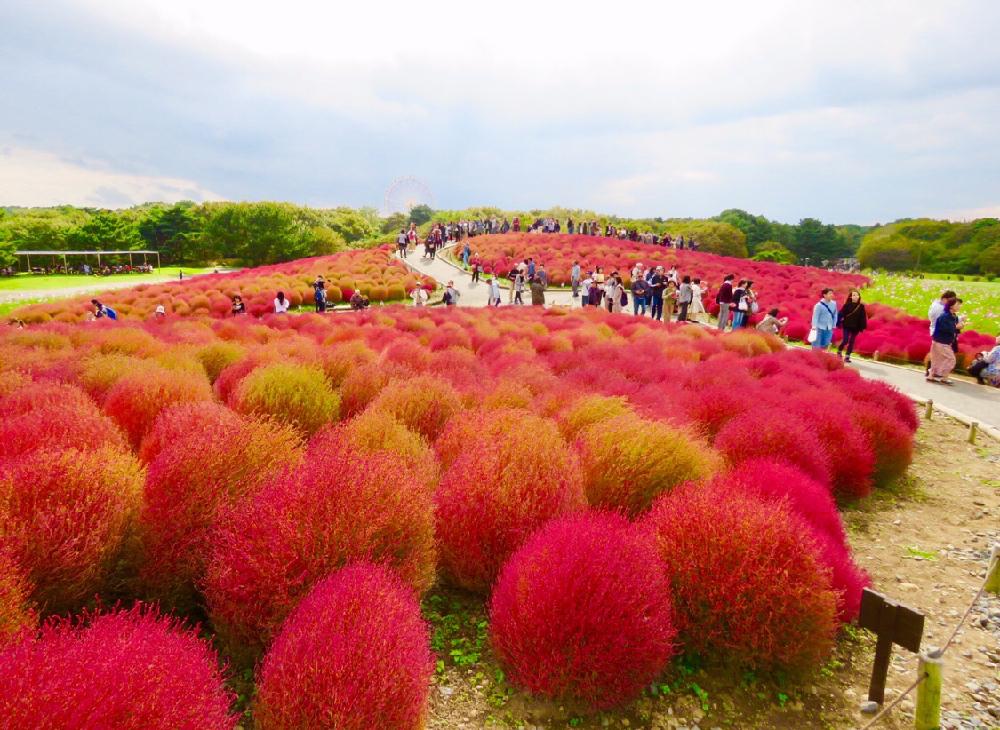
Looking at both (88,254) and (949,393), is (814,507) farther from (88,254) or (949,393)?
(88,254)

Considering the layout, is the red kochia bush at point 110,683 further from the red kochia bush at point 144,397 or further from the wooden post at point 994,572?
the wooden post at point 994,572

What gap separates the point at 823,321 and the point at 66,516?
1396cm

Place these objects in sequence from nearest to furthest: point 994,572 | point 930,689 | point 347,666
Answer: point 347,666, point 930,689, point 994,572

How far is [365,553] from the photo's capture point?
279 centimetres

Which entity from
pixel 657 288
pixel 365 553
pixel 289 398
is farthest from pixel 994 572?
pixel 657 288

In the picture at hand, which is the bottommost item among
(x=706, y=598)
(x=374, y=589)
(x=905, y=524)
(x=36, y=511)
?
(x=905, y=524)

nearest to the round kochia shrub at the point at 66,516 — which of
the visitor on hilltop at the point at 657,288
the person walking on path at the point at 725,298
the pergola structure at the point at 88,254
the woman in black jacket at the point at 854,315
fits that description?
the woman in black jacket at the point at 854,315

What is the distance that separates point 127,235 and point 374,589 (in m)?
77.7

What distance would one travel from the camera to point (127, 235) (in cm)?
6309

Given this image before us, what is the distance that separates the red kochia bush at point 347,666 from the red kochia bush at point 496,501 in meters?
1.02

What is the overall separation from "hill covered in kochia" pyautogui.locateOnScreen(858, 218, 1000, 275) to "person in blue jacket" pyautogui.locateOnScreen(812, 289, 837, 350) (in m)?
52.3

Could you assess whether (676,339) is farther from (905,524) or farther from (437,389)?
(437,389)

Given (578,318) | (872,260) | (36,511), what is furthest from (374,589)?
(872,260)

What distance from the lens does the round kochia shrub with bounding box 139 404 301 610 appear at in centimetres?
284
